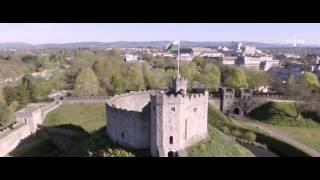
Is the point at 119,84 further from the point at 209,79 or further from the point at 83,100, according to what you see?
the point at 209,79

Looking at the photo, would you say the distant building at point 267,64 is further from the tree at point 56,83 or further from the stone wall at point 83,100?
the stone wall at point 83,100

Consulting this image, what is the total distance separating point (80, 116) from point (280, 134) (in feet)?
57.0

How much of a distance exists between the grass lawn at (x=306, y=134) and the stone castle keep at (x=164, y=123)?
32.1 ft

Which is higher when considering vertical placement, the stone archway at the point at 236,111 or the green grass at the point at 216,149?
the green grass at the point at 216,149

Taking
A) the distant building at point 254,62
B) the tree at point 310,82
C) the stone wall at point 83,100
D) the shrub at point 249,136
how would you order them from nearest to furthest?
1. the shrub at point 249,136
2. the stone wall at point 83,100
3. the tree at point 310,82
4. the distant building at point 254,62

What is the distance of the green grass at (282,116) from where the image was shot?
34219 millimetres

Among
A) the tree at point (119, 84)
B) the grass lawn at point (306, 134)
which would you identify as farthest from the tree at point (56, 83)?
the grass lawn at point (306, 134)

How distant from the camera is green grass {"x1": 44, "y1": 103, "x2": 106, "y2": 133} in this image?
3116 cm

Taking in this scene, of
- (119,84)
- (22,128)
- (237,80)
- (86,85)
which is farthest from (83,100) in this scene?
(237,80)

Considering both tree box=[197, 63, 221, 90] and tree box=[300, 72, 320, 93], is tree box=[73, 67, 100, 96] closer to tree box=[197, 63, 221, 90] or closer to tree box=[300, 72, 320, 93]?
tree box=[197, 63, 221, 90]

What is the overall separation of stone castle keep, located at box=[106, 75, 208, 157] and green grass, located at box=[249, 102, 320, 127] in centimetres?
1362

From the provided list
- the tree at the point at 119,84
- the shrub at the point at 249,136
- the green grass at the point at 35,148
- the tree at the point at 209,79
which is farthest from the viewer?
the tree at the point at 209,79
